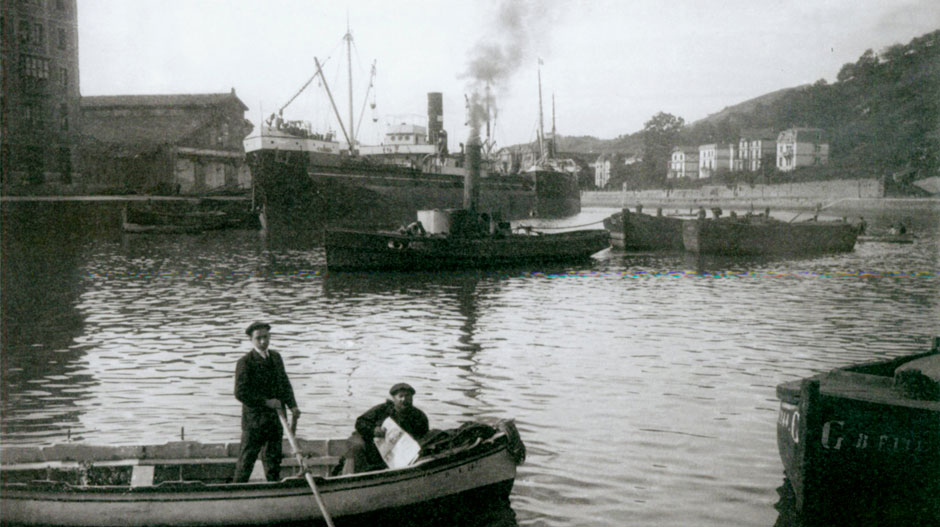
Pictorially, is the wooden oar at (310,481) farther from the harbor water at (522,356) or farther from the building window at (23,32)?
the building window at (23,32)

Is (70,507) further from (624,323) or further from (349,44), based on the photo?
(349,44)

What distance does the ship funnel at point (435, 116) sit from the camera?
76.2 metres

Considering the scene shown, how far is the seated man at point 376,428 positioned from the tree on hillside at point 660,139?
161 metres

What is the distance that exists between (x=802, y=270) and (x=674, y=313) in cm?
1504

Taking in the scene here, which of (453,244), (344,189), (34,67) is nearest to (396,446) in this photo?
(453,244)

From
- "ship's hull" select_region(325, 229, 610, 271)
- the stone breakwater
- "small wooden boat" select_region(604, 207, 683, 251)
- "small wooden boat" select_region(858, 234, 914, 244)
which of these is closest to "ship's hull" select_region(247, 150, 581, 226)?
"small wooden boat" select_region(604, 207, 683, 251)

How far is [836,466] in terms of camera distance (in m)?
7.39

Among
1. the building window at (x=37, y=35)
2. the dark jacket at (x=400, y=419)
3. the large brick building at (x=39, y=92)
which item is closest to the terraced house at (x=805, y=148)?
the large brick building at (x=39, y=92)

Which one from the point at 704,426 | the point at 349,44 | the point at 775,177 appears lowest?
the point at 704,426

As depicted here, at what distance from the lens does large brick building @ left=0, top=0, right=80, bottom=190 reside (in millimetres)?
52250

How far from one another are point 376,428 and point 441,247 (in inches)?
914

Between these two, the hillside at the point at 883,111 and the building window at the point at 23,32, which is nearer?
the building window at the point at 23,32

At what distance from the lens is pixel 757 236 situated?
4006cm

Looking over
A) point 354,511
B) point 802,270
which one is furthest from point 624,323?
point 802,270
